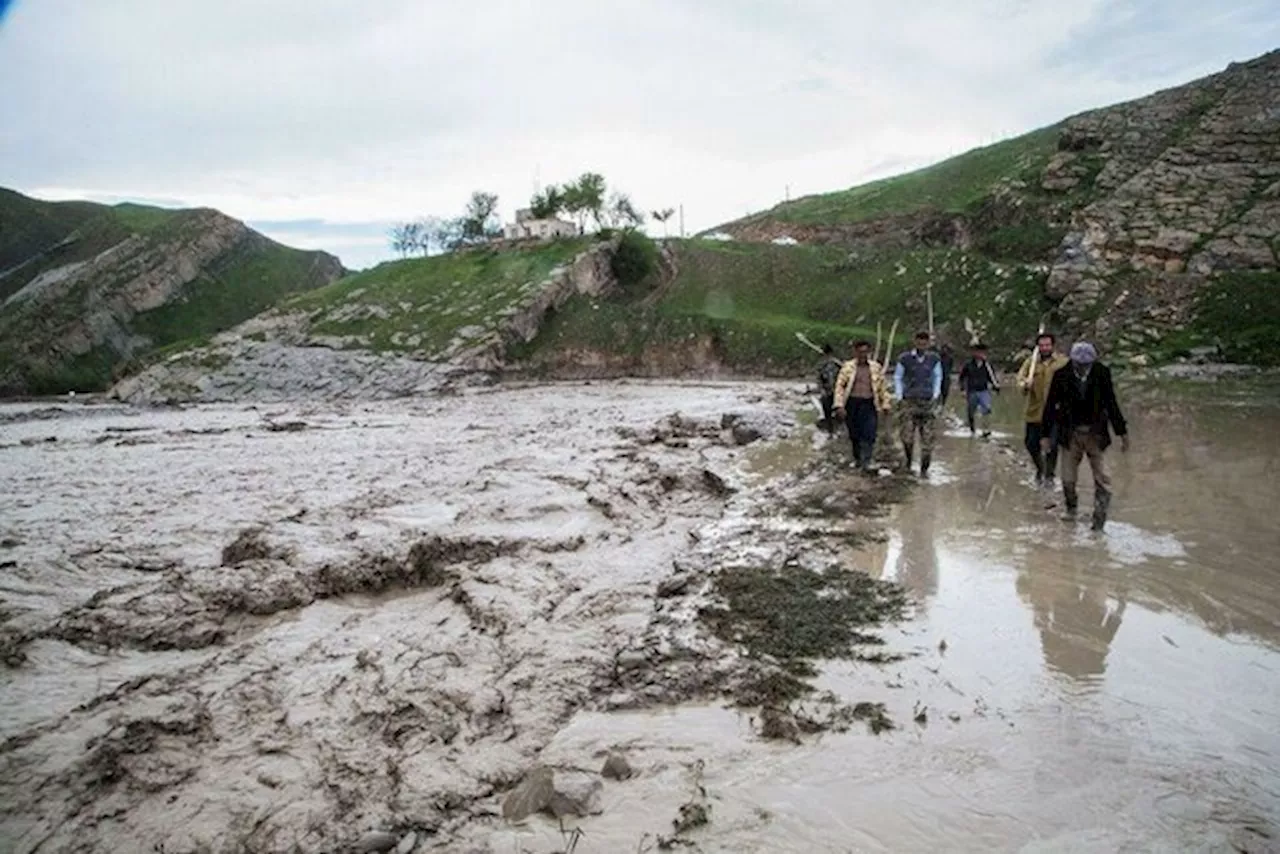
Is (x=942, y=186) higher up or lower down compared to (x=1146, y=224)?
higher up

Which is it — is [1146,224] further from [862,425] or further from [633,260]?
[862,425]

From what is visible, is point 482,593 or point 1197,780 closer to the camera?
point 1197,780

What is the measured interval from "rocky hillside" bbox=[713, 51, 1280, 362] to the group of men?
26.6 meters

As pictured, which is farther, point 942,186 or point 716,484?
point 942,186

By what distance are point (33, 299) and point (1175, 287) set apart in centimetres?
8647

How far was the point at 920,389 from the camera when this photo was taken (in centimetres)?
1270

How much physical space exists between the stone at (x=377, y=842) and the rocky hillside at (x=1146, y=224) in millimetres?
37588

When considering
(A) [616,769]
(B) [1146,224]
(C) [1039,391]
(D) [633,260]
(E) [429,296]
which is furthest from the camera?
(D) [633,260]

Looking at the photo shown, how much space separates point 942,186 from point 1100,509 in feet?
204

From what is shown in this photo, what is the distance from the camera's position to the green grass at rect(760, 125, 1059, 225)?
57831 millimetres

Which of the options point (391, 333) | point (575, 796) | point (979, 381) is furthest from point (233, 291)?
point (575, 796)

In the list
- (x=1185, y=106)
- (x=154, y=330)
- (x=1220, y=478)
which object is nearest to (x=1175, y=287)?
(x=1185, y=106)

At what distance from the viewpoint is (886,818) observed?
3.79 meters

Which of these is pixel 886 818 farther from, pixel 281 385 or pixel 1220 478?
pixel 281 385
